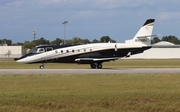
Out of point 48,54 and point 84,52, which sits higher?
point 84,52

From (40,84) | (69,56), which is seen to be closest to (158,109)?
(40,84)

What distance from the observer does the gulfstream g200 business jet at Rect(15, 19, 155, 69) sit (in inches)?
1773

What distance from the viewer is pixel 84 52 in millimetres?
45500

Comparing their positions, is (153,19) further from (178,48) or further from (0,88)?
(178,48)

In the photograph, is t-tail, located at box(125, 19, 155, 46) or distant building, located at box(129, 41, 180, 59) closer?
t-tail, located at box(125, 19, 155, 46)

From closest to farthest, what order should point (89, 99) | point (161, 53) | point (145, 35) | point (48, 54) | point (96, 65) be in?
point (89, 99), point (48, 54), point (145, 35), point (96, 65), point (161, 53)

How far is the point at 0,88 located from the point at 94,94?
589 centimetres

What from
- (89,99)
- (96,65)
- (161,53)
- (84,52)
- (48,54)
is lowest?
(89,99)

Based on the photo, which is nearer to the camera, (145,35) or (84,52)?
(84,52)

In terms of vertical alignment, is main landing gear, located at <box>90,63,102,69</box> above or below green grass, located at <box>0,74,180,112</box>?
above

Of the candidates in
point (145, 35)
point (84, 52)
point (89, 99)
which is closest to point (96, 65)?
point (84, 52)

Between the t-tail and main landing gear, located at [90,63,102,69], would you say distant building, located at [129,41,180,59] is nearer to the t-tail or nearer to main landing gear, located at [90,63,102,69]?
the t-tail

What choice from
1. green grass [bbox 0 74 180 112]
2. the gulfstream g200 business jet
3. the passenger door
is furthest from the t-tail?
green grass [bbox 0 74 180 112]

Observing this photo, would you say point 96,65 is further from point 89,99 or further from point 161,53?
point 161,53
